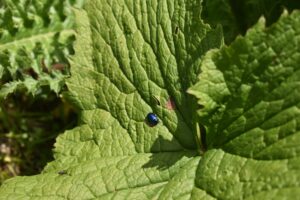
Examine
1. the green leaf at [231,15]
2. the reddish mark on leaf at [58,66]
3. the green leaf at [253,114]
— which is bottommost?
the green leaf at [253,114]

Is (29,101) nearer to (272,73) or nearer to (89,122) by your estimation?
(89,122)

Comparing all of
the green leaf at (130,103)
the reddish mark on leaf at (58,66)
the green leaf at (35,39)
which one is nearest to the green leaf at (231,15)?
the green leaf at (130,103)

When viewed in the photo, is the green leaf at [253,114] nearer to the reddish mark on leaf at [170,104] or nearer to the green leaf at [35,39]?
the reddish mark on leaf at [170,104]

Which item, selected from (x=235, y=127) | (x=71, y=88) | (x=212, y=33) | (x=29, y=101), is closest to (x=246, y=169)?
(x=235, y=127)

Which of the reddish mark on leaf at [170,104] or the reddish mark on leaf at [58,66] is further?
the reddish mark on leaf at [58,66]

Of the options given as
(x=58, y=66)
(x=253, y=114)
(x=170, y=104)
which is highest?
(x=58, y=66)

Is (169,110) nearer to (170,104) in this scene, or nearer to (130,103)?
(170,104)

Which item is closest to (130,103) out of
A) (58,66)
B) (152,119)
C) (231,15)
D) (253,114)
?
(152,119)

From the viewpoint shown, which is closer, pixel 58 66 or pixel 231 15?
pixel 231 15

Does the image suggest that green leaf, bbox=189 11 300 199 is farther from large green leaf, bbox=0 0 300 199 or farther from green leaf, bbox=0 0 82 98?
green leaf, bbox=0 0 82 98
